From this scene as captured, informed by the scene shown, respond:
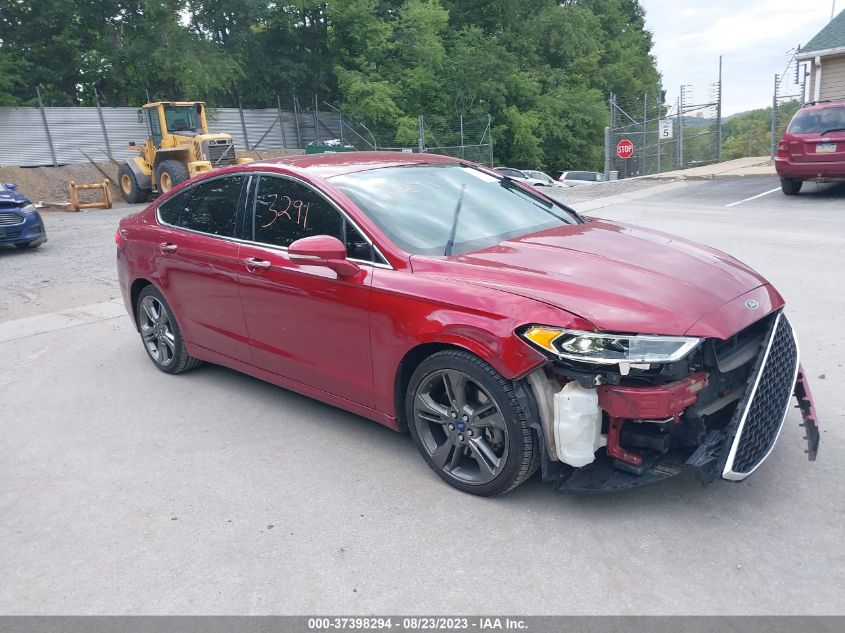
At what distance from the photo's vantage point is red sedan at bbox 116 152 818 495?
299 cm

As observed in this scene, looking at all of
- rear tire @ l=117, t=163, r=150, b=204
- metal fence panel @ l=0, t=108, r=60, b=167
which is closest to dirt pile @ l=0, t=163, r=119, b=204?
metal fence panel @ l=0, t=108, r=60, b=167

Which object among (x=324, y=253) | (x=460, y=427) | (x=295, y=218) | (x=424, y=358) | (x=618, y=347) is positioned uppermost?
(x=295, y=218)

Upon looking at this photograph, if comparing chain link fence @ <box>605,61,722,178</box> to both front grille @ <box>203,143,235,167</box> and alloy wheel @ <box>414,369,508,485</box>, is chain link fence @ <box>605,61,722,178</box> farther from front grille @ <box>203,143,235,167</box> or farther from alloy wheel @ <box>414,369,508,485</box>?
alloy wheel @ <box>414,369,508,485</box>

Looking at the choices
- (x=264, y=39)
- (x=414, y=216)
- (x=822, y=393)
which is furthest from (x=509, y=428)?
(x=264, y=39)

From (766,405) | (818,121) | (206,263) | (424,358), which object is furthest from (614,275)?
(818,121)

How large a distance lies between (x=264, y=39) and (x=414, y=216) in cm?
3706

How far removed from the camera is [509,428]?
10.4 feet

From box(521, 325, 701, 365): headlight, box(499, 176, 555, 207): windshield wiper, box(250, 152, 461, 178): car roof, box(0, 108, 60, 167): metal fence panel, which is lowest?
box(521, 325, 701, 365): headlight

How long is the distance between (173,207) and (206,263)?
2.84ft

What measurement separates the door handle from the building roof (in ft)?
74.2

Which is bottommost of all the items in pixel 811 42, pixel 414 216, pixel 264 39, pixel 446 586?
pixel 446 586

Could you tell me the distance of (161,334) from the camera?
5488 mm

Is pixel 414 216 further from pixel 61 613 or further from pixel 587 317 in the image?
pixel 61 613

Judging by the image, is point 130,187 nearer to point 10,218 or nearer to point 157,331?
point 10,218
